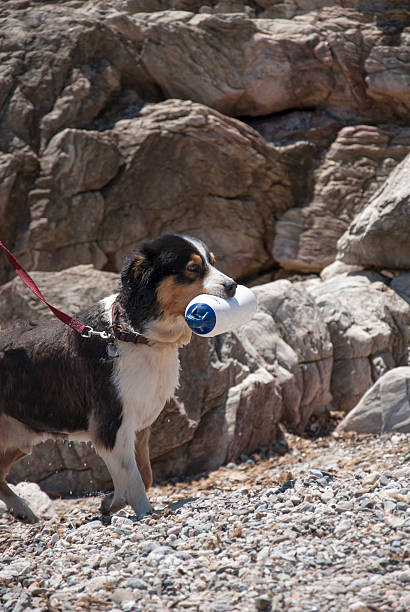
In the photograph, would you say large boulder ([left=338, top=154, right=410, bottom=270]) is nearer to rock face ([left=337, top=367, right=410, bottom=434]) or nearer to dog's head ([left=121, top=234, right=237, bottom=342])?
rock face ([left=337, top=367, right=410, bottom=434])

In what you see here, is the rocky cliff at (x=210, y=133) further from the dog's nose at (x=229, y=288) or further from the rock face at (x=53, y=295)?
the dog's nose at (x=229, y=288)

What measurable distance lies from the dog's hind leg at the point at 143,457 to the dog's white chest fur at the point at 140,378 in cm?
36

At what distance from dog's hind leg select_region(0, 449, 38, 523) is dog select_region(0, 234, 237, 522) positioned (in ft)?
0.73

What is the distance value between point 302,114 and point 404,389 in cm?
942

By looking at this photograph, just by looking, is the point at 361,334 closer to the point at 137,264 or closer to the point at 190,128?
the point at 137,264

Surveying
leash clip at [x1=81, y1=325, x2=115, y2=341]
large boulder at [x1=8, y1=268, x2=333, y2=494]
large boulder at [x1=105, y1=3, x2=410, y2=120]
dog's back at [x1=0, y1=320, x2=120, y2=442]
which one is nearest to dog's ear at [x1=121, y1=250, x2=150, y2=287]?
leash clip at [x1=81, y1=325, x2=115, y2=341]

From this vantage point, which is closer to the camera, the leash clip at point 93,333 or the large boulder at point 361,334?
the leash clip at point 93,333

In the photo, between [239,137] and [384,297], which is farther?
[239,137]

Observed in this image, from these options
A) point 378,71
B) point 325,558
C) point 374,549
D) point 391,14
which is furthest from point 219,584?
point 391,14

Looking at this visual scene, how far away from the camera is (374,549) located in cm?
371

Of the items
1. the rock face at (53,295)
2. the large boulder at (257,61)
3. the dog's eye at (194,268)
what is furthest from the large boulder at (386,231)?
the dog's eye at (194,268)

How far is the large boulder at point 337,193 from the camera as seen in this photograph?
1418 cm

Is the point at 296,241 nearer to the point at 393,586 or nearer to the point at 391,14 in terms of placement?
the point at 391,14

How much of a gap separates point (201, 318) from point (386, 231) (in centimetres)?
664
